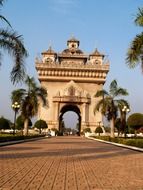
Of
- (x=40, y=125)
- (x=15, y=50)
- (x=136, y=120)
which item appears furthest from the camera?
(x=40, y=125)

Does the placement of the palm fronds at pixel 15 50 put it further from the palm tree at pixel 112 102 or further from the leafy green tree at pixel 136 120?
the leafy green tree at pixel 136 120

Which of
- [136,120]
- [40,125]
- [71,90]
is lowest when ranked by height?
[40,125]

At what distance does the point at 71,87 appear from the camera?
2881 inches

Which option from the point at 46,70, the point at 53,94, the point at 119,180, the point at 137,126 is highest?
the point at 46,70

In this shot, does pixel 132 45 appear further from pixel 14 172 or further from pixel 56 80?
pixel 56 80

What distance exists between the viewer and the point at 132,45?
21078 mm

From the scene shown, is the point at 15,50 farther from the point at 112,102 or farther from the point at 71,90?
the point at 71,90

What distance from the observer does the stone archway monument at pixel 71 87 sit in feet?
240

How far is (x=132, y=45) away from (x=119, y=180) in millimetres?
13592

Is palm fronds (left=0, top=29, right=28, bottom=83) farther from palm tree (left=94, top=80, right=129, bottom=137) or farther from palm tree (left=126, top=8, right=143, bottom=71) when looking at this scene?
palm tree (left=94, top=80, right=129, bottom=137)

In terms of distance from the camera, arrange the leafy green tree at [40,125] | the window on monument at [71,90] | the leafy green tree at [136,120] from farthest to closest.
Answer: the window on monument at [71,90] → the leafy green tree at [40,125] → the leafy green tree at [136,120]

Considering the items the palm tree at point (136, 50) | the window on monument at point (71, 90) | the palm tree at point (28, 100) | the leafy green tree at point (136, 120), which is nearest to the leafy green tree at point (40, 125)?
the window on monument at point (71, 90)

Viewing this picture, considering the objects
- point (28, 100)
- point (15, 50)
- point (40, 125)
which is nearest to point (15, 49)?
point (15, 50)

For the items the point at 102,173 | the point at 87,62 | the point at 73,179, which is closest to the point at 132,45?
the point at 102,173
